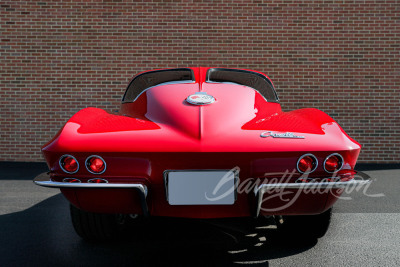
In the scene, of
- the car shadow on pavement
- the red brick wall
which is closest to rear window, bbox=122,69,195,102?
the car shadow on pavement

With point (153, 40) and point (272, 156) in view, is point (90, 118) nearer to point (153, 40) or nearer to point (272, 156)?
point (272, 156)

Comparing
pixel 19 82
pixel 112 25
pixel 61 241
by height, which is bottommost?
pixel 61 241

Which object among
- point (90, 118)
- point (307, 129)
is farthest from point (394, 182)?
point (90, 118)

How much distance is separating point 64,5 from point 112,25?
92cm

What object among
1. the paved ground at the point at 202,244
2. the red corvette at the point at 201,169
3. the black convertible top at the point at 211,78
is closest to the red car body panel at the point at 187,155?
the red corvette at the point at 201,169

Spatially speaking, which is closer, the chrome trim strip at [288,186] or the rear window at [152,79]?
the chrome trim strip at [288,186]

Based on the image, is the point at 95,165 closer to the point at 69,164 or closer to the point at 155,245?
the point at 69,164

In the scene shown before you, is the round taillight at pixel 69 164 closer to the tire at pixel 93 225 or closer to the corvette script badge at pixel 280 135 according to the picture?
the tire at pixel 93 225

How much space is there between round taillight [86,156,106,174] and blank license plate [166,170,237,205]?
358mm

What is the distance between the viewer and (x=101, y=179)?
2051 millimetres

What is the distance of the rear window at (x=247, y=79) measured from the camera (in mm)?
3214

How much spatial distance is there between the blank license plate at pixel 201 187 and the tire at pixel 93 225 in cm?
84

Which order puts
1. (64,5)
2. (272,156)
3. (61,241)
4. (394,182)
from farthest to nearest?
(64,5) < (394,182) < (61,241) < (272,156)

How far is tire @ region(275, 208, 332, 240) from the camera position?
104 inches
